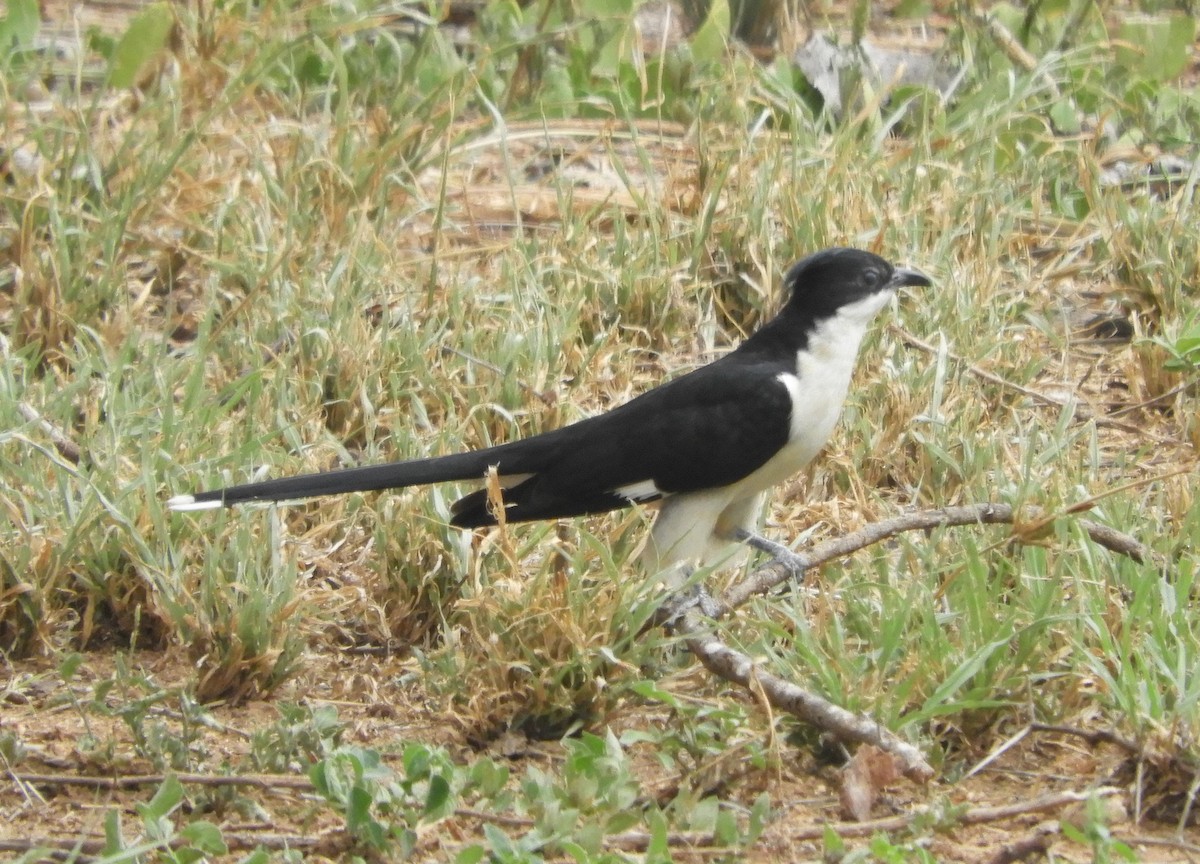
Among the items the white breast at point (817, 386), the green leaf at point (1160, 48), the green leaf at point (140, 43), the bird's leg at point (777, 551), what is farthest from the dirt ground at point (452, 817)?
the green leaf at point (1160, 48)

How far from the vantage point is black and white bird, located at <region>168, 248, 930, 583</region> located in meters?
4.11

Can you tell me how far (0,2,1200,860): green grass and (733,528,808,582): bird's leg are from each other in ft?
0.36

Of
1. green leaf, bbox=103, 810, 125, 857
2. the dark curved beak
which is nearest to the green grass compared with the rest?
green leaf, bbox=103, 810, 125, 857

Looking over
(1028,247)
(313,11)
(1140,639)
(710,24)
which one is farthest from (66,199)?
(1140,639)

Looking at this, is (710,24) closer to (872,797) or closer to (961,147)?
(961,147)

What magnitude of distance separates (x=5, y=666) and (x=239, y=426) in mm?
1108

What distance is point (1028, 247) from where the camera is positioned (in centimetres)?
612

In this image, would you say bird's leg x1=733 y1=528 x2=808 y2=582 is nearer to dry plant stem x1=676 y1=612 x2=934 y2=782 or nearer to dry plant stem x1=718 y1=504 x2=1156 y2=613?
dry plant stem x1=718 y1=504 x2=1156 y2=613

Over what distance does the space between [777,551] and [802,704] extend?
93 cm

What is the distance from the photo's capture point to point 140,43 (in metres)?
6.52

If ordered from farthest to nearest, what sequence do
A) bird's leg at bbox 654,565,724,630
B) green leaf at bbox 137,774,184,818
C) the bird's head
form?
the bird's head < bird's leg at bbox 654,565,724,630 < green leaf at bbox 137,774,184,818

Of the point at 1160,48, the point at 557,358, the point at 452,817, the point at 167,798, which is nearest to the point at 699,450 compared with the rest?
the point at 557,358

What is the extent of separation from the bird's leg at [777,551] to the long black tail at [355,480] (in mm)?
656

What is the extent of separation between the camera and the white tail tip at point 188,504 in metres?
3.98
